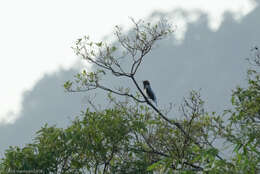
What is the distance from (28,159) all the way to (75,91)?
2.84m

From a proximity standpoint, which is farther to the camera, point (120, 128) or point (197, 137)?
point (197, 137)

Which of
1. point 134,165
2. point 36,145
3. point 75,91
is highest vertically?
point 75,91

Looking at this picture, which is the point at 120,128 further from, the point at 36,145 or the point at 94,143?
the point at 36,145

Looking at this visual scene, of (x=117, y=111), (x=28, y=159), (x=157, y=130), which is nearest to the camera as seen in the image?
(x=28, y=159)

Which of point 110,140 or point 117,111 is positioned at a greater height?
point 117,111

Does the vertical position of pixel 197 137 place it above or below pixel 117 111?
below

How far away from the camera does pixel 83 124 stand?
1367 cm

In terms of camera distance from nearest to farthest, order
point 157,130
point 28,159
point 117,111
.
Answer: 1. point 28,159
2. point 117,111
3. point 157,130

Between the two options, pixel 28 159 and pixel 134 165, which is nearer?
pixel 28 159

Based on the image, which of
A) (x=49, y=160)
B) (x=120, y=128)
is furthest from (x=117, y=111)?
(x=49, y=160)

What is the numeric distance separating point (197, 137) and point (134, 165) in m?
2.77

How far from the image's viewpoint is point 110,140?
13734 millimetres

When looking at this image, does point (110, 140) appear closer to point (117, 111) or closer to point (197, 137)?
point (117, 111)

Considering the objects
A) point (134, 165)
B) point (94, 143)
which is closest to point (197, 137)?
point (134, 165)
